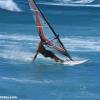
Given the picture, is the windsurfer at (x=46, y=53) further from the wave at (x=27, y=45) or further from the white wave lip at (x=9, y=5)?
the white wave lip at (x=9, y=5)

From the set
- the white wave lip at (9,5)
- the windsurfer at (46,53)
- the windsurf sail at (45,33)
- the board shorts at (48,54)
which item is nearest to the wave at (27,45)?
the windsurfer at (46,53)

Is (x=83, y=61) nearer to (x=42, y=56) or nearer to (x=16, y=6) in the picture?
(x=42, y=56)

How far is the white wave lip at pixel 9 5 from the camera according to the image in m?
176

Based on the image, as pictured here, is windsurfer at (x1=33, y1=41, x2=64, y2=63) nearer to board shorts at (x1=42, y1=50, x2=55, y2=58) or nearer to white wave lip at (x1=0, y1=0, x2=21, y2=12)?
board shorts at (x1=42, y1=50, x2=55, y2=58)

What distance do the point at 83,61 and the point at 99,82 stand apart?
984 cm

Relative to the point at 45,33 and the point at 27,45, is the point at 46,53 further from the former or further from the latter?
the point at 27,45


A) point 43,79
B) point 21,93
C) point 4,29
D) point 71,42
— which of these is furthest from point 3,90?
point 4,29

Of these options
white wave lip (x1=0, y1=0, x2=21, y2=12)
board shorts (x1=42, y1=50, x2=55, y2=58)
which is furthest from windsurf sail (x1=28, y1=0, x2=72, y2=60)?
white wave lip (x1=0, y1=0, x2=21, y2=12)

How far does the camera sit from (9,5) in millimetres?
183125

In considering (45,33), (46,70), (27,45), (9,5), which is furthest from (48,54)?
(9,5)

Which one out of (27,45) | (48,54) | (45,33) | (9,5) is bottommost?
(9,5)

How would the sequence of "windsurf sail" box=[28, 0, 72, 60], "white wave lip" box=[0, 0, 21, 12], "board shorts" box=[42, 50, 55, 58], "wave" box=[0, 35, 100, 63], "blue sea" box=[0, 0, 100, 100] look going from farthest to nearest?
"white wave lip" box=[0, 0, 21, 12] < "wave" box=[0, 35, 100, 63] < "windsurf sail" box=[28, 0, 72, 60] < "board shorts" box=[42, 50, 55, 58] < "blue sea" box=[0, 0, 100, 100]

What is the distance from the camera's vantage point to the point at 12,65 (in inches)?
3000

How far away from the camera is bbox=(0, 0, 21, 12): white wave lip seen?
176 m
